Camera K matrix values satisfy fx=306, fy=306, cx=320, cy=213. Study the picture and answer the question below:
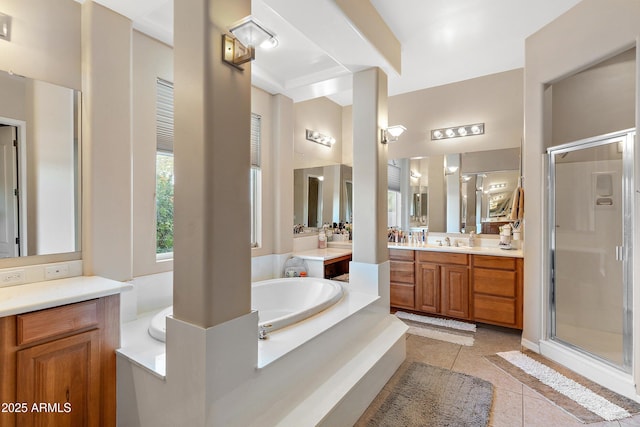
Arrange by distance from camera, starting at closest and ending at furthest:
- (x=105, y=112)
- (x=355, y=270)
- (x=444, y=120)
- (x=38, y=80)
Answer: (x=38, y=80) → (x=105, y=112) → (x=355, y=270) → (x=444, y=120)

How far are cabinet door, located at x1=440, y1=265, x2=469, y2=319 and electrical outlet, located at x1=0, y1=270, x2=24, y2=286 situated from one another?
3.66 meters

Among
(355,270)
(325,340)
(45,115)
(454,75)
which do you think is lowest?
(325,340)

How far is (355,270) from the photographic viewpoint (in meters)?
2.84

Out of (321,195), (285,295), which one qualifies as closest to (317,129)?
(321,195)

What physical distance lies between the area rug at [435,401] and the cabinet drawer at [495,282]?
1.18 metres

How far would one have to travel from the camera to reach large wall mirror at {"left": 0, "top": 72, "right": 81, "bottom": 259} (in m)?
1.73

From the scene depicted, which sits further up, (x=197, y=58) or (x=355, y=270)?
(x=197, y=58)

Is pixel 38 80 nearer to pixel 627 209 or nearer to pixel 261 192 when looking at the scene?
pixel 261 192

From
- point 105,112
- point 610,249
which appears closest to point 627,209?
point 610,249

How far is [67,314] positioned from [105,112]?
1316 mm

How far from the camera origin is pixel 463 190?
13.2 feet

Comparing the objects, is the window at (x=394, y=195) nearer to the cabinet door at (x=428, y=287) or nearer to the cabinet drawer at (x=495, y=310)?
the cabinet door at (x=428, y=287)

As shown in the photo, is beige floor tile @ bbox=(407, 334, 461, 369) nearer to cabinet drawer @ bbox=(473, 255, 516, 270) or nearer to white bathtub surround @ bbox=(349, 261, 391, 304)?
white bathtub surround @ bbox=(349, 261, 391, 304)

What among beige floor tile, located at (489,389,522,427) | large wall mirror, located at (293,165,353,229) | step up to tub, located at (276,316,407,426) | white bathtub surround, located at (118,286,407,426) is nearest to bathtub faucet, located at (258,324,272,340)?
white bathtub surround, located at (118,286,407,426)
